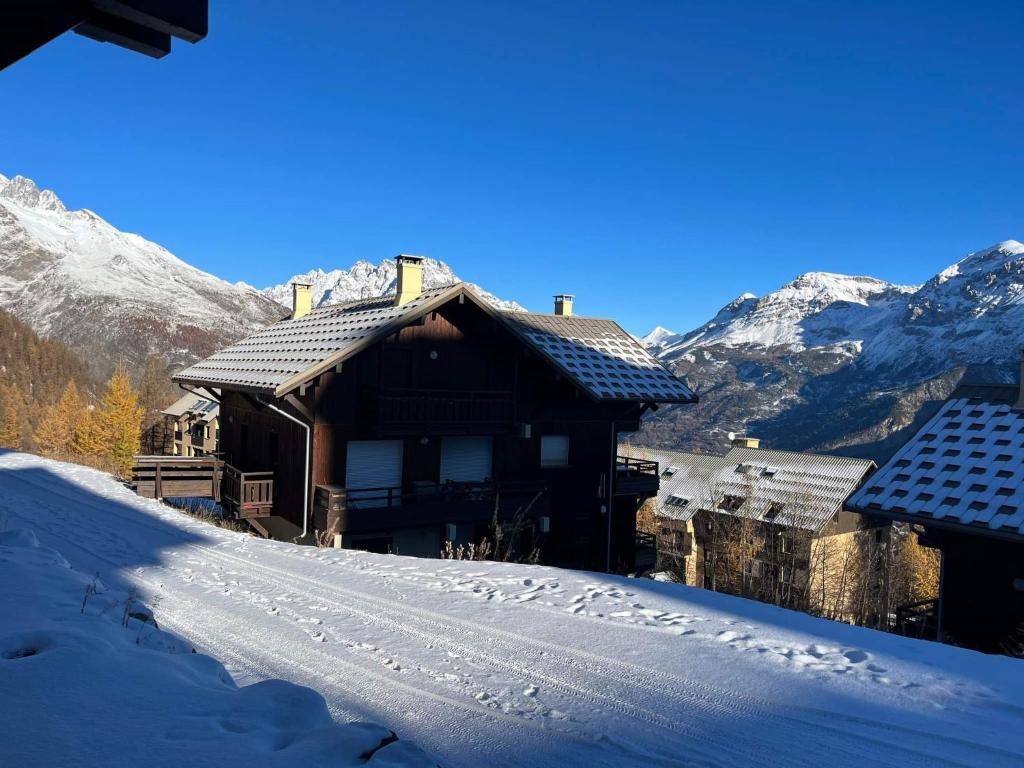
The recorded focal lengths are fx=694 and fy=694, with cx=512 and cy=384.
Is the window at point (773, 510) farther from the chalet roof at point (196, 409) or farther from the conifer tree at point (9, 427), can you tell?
the conifer tree at point (9, 427)

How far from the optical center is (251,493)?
18.1 meters

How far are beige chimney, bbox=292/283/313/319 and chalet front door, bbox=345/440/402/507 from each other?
7.94 m

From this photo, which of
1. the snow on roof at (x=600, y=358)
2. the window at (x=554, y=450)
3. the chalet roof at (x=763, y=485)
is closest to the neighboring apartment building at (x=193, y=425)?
the chalet roof at (x=763, y=485)

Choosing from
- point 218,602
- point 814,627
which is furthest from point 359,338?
point 814,627

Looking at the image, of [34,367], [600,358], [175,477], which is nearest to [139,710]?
[175,477]

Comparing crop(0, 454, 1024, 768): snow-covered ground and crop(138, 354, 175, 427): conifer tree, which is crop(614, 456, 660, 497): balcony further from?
crop(138, 354, 175, 427): conifer tree

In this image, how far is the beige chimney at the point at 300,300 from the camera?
961 inches

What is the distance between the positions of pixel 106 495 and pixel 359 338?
22.4 feet

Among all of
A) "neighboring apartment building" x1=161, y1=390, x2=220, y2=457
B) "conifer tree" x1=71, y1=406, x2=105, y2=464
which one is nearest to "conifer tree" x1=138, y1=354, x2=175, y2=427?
"conifer tree" x1=71, y1=406, x2=105, y2=464

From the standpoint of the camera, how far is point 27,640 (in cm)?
441

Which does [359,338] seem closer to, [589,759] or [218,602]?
[218,602]

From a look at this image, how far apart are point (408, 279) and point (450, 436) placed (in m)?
4.65

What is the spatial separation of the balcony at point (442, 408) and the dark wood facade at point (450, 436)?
0.03m

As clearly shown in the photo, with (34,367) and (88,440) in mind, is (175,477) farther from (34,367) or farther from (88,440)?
(34,367)
